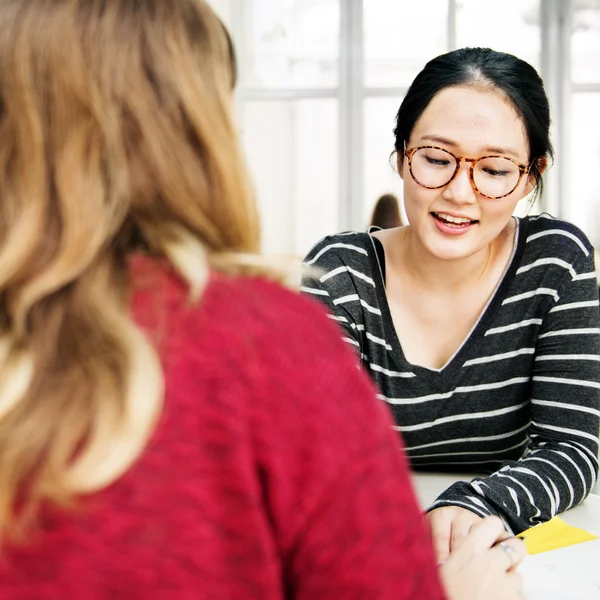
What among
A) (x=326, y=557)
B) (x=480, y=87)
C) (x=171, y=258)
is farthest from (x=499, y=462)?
(x=171, y=258)

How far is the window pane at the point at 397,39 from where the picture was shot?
7.22 m

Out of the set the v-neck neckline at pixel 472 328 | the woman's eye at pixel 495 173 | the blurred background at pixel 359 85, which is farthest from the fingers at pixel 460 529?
the blurred background at pixel 359 85

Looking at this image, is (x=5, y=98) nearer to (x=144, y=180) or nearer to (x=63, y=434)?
(x=144, y=180)

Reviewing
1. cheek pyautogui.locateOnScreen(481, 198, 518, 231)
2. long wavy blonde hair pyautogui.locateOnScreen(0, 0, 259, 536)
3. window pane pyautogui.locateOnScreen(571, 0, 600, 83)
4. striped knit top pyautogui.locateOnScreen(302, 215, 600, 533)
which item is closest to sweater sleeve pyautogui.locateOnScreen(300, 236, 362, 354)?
striped knit top pyautogui.locateOnScreen(302, 215, 600, 533)

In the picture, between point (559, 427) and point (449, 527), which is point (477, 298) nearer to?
point (559, 427)

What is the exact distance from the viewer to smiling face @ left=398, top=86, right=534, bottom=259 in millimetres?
1294

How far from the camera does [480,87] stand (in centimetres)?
132

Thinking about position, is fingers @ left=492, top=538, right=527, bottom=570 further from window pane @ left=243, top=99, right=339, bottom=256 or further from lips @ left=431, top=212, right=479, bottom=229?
window pane @ left=243, top=99, right=339, bottom=256

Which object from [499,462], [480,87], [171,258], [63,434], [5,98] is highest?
[480,87]

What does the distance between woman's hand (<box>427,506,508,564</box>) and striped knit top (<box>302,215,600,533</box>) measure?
0.73 ft

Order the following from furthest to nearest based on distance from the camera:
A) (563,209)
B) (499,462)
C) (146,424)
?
(563,209) → (499,462) → (146,424)

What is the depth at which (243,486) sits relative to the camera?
505 mm

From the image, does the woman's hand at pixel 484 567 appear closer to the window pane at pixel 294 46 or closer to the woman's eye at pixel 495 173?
the woman's eye at pixel 495 173

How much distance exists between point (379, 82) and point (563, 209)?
2.08 metres
